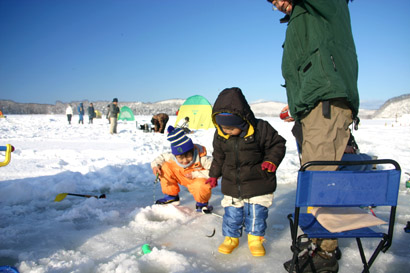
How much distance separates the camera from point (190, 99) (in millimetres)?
16453

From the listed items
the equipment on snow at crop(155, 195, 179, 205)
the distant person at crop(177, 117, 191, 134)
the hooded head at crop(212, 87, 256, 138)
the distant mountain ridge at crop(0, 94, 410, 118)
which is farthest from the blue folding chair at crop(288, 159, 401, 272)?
the distant mountain ridge at crop(0, 94, 410, 118)

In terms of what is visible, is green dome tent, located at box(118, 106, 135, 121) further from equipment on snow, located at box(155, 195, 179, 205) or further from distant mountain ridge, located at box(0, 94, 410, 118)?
equipment on snow, located at box(155, 195, 179, 205)

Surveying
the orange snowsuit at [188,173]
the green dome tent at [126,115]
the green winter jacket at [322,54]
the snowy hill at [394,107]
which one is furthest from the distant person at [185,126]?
the snowy hill at [394,107]

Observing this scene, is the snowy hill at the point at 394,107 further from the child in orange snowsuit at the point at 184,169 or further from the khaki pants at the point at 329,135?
the khaki pants at the point at 329,135

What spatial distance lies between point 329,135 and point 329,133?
0.01 meters

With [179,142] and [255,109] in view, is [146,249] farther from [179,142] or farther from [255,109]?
[255,109]

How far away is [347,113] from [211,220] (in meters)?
1.72

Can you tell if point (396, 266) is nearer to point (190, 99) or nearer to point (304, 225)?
point (304, 225)

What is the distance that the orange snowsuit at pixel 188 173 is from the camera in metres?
3.18

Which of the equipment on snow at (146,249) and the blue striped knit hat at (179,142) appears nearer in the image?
the equipment on snow at (146,249)

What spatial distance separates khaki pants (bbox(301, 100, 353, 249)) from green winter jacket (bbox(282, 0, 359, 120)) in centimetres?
7

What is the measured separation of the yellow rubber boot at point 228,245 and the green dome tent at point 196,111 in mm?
14093

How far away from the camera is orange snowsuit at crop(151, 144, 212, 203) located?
3.18m

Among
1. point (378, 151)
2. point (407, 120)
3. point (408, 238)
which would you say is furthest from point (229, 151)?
point (407, 120)
